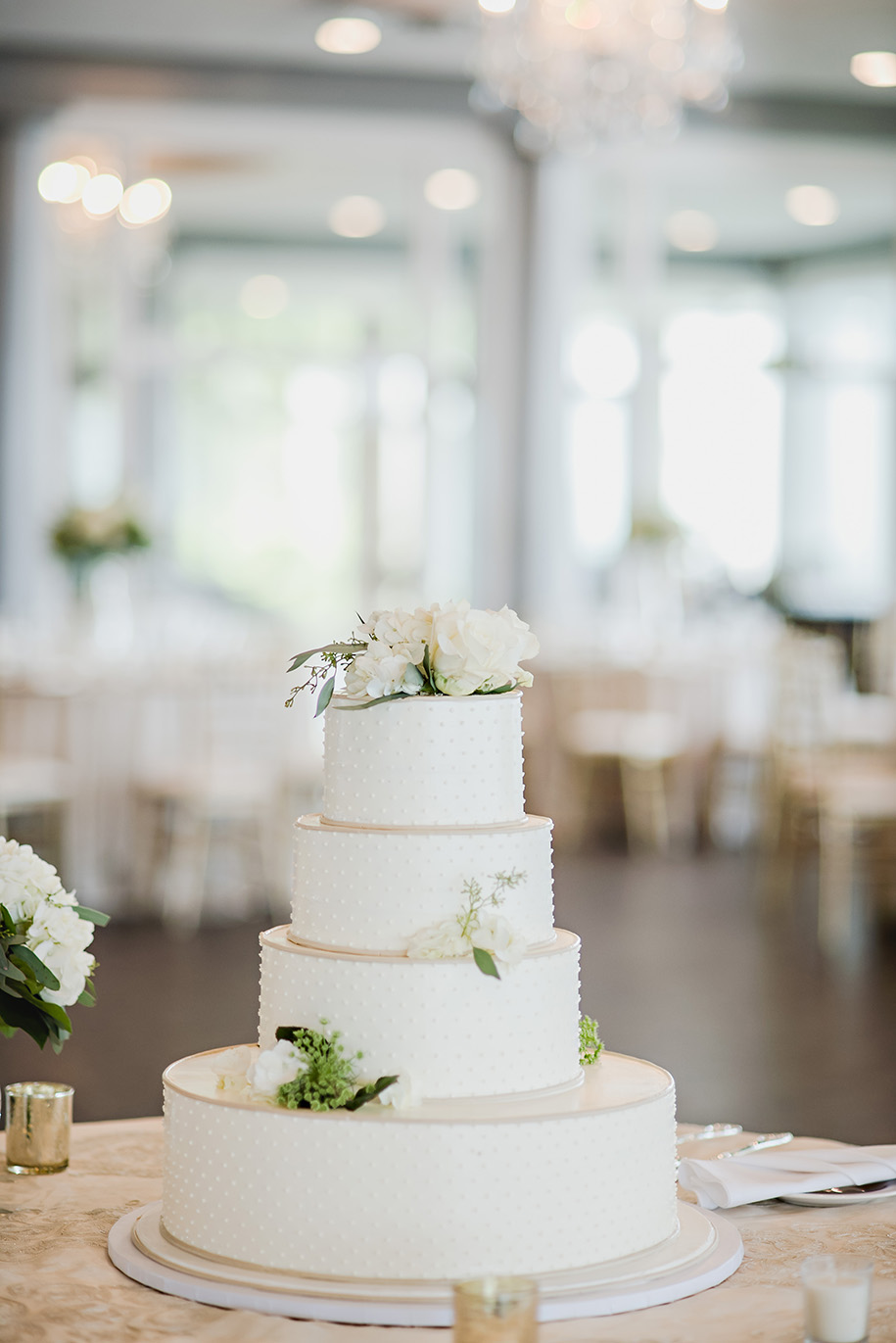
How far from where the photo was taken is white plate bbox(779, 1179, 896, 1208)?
2799 mm

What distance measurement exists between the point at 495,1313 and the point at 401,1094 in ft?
1.44

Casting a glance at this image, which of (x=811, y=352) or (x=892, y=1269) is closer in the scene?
(x=892, y=1269)

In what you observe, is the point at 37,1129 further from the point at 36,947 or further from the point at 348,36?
the point at 348,36

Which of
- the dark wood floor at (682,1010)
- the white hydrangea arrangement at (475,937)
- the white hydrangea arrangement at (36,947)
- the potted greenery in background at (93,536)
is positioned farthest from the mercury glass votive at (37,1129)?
the potted greenery in background at (93,536)

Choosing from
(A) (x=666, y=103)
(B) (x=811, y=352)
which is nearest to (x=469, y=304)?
(B) (x=811, y=352)

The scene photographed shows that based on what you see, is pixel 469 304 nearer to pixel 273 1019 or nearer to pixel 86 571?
pixel 86 571

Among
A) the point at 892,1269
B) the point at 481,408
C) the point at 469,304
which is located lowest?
the point at 892,1269

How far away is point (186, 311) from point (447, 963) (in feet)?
33.4

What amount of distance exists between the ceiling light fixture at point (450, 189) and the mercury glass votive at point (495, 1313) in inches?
406

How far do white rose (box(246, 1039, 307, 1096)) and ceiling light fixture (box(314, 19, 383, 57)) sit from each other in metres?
8.54

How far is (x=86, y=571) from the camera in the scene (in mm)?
8281

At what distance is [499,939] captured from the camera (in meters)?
2.35

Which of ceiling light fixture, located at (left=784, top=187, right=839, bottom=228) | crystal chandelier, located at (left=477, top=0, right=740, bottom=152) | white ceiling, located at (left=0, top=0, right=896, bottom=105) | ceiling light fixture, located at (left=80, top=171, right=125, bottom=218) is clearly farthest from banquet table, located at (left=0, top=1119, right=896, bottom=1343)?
ceiling light fixture, located at (left=784, top=187, right=839, bottom=228)

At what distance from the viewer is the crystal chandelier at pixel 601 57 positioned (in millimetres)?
7207
